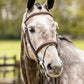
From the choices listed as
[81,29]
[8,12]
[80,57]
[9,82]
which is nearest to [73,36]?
[81,29]

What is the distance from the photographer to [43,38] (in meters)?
2.79

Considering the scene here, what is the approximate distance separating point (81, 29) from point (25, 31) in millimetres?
52280

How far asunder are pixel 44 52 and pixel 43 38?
0.19 m

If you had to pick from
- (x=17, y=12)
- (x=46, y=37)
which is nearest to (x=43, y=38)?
(x=46, y=37)

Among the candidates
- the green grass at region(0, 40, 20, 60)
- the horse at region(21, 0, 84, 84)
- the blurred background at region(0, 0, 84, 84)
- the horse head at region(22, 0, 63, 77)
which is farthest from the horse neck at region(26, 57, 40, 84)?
the blurred background at region(0, 0, 84, 84)

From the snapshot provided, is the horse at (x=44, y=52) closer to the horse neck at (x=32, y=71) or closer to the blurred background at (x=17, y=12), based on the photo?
the horse neck at (x=32, y=71)

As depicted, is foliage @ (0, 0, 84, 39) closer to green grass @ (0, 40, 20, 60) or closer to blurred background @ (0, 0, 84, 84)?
blurred background @ (0, 0, 84, 84)

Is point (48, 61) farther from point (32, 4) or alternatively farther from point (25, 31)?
point (32, 4)

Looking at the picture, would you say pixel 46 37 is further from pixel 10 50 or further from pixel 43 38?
pixel 10 50

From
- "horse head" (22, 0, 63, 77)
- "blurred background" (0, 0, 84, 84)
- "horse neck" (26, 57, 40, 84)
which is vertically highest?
"horse head" (22, 0, 63, 77)

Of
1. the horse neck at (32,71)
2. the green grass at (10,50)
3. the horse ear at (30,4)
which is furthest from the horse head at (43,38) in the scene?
the green grass at (10,50)

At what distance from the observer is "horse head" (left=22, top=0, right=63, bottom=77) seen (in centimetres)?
259

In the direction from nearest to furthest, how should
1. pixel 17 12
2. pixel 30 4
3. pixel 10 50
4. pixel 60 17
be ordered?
pixel 30 4
pixel 10 50
pixel 17 12
pixel 60 17

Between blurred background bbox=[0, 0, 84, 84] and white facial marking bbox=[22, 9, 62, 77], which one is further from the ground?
white facial marking bbox=[22, 9, 62, 77]
